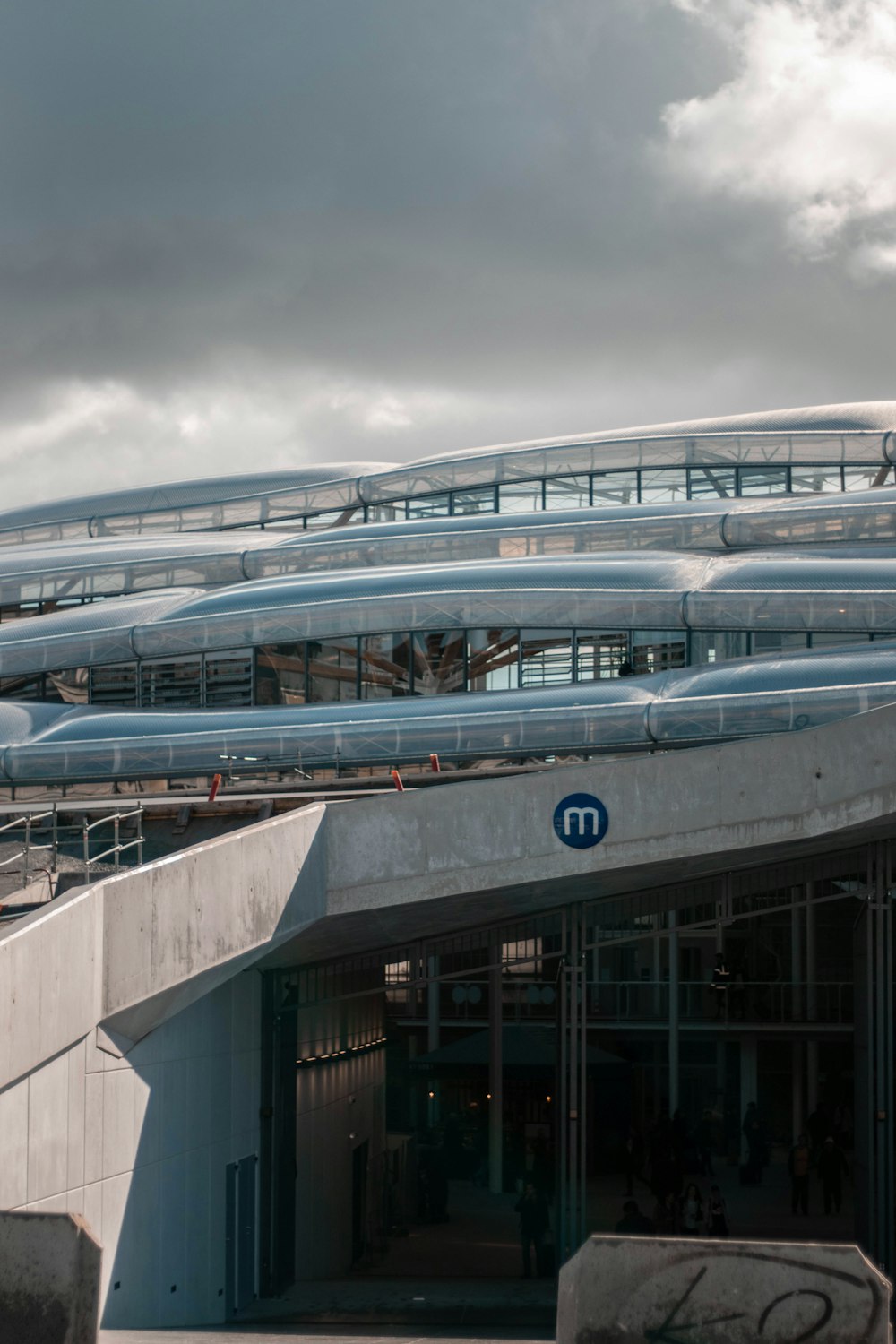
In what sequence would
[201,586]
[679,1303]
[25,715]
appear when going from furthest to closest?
[201,586] < [25,715] < [679,1303]

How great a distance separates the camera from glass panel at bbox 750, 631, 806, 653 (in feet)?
97.3

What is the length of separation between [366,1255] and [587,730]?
988 centimetres

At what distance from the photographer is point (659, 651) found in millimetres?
30359

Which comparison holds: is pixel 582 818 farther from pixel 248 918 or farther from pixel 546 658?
pixel 546 658

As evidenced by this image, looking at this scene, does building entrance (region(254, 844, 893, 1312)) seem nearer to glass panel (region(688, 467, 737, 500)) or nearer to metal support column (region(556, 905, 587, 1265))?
metal support column (region(556, 905, 587, 1265))

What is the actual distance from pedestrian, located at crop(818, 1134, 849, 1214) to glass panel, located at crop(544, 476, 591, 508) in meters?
19.3

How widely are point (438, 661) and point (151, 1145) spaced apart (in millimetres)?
17571

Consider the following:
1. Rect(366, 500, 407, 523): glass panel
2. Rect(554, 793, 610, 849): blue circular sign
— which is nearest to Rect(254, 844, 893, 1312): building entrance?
Rect(554, 793, 610, 849): blue circular sign

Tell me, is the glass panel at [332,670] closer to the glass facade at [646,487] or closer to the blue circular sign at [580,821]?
the glass facade at [646,487]

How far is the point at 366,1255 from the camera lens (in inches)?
859

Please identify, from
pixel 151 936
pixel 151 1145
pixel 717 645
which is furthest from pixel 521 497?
pixel 151 936

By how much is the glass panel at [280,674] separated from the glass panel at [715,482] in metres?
12.2

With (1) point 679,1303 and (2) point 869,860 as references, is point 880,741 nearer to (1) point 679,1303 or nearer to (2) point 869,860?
(2) point 869,860

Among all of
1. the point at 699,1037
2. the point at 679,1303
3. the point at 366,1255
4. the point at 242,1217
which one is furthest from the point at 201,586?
the point at 679,1303
